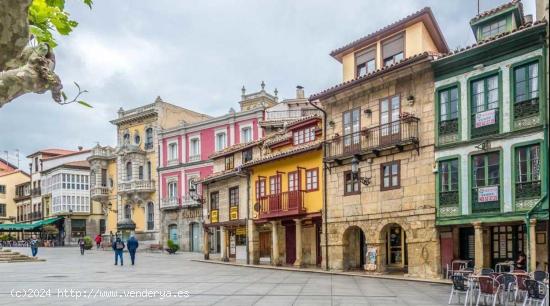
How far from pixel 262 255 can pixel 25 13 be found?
3083cm

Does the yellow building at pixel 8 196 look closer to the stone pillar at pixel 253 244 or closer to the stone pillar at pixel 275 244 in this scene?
the stone pillar at pixel 253 244

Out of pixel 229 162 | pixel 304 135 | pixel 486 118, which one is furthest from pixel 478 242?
pixel 229 162

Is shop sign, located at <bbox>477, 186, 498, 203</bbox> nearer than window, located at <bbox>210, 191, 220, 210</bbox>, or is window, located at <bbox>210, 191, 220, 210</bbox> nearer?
shop sign, located at <bbox>477, 186, 498, 203</bbox>

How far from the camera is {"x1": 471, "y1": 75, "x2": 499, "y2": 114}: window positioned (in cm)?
2006

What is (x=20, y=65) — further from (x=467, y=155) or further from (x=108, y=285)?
(x=467, y=155)

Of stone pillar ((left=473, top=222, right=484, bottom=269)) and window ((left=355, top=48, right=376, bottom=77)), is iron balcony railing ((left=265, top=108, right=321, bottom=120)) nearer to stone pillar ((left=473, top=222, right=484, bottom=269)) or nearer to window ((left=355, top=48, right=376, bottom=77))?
window ((left=355, top=48, right=376, bottom=77))

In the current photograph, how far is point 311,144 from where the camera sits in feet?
92.8

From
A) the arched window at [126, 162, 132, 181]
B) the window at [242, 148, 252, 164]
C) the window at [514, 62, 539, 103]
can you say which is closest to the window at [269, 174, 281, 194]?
the window at [242, 148, 252, 164]

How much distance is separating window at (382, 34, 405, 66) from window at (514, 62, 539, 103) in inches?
240

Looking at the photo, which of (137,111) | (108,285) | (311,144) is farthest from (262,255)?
(137,111)

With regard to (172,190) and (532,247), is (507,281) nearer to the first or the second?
(532,247)

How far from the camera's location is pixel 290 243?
3192cm

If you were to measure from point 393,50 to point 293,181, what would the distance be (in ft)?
28.9

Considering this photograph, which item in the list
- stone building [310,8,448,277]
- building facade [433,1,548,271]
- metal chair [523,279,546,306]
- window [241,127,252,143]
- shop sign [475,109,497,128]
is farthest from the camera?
window [241,127,252,143]
